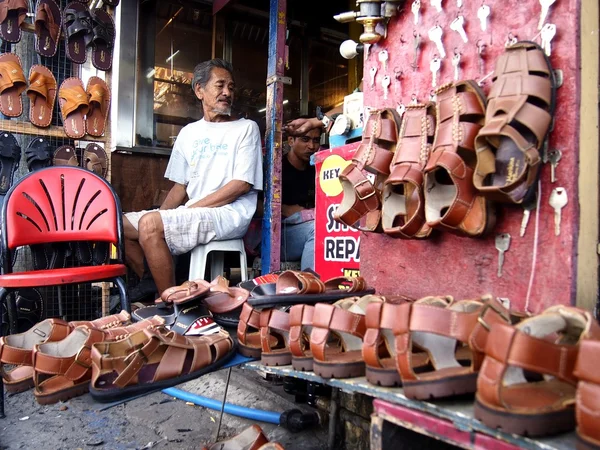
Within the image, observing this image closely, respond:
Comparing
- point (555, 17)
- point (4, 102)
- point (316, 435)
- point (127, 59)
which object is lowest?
point (316, 435)

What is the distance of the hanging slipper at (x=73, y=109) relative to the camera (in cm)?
356

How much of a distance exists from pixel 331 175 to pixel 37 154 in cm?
242

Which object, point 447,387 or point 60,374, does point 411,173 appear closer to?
point 447,387

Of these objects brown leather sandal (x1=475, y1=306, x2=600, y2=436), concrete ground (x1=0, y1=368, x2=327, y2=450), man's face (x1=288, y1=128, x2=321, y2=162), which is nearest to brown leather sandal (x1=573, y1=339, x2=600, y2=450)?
brown leather sandal (x1=475, y1=306, x2=600, y2=436)

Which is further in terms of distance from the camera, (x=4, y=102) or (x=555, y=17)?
(x=4, y=102)

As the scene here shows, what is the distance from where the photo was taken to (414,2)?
1813mm

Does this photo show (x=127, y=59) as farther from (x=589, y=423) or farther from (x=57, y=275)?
(x=589, y=423)

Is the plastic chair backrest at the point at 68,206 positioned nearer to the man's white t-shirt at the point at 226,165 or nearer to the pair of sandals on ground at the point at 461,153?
the man's white t-shirt at the point at 226,165

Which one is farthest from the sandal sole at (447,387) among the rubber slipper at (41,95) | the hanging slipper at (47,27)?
the hanging slipper at (47,27)

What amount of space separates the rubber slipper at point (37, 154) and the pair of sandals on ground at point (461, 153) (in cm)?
280

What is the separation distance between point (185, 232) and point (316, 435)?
1628 millimetres

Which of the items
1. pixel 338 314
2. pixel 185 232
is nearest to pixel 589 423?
pixel 338 314

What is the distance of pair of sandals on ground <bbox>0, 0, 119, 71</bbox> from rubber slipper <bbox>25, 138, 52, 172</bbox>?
2.48 ft

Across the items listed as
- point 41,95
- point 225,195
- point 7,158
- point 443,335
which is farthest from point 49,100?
point 443,335
